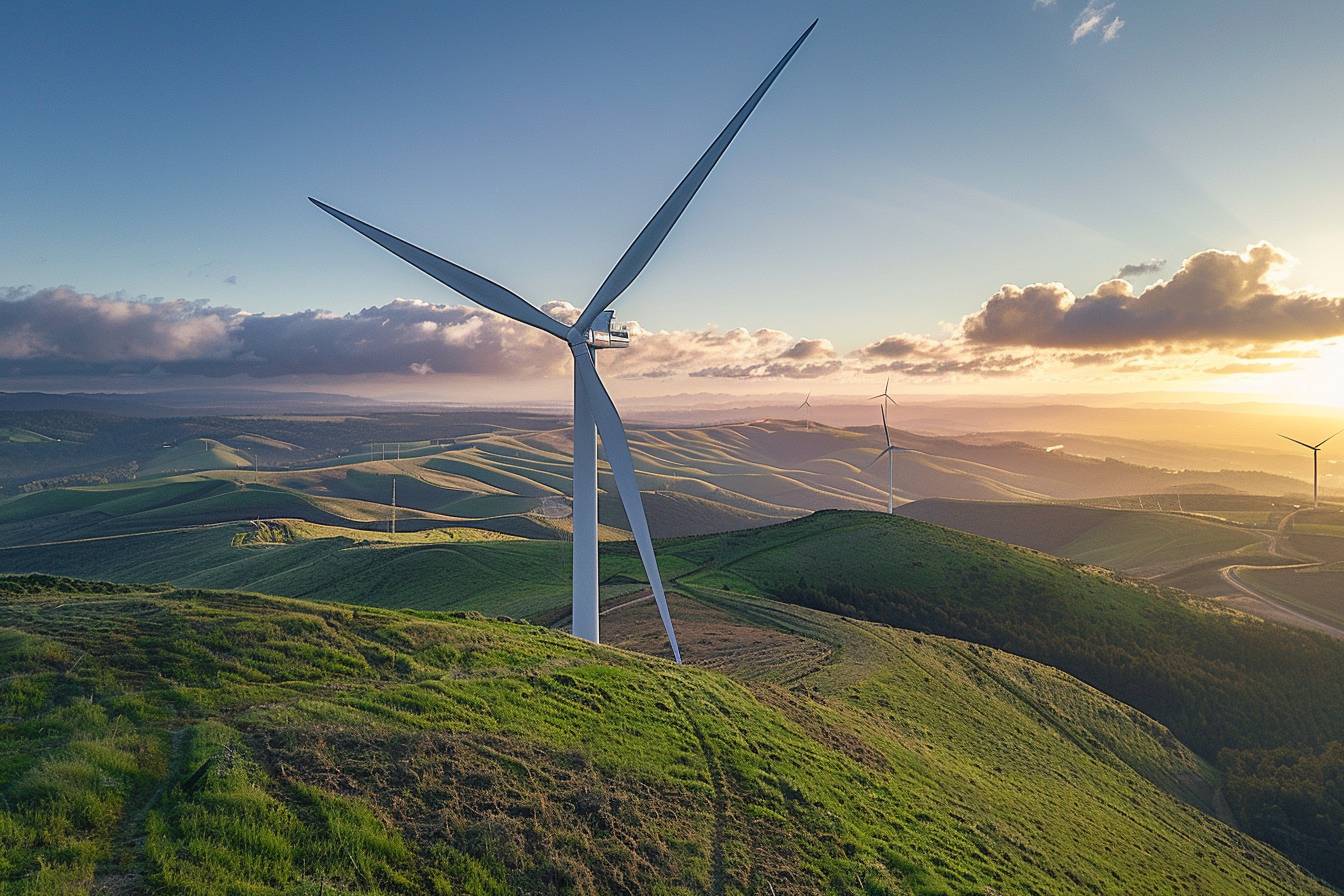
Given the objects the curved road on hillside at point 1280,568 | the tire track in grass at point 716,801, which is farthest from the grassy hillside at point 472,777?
the curved road on hillside at point 1280,568

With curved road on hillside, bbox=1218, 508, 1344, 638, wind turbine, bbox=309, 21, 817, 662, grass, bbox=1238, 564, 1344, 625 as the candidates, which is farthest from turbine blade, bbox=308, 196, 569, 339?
grass, bbox=1238, 564, 1344, 625

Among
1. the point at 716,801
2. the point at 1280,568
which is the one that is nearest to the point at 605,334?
the point at 716,801

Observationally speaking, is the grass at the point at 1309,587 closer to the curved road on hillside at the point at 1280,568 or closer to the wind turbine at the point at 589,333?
the curved road on hillside at the point at 1280,568

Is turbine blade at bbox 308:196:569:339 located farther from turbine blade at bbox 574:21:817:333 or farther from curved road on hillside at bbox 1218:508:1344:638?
curved road on hillside at bbox 1218:508:1344:638

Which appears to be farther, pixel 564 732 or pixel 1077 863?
pixel 1077 863

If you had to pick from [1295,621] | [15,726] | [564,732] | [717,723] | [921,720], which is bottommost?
[1295,621]

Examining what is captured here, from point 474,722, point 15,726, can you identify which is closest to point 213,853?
point 15,726

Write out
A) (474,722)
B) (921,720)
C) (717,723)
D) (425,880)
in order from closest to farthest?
(425,880) < (474,722) < (717,723) < (921,720)

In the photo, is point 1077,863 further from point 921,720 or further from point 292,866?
point 292,866
